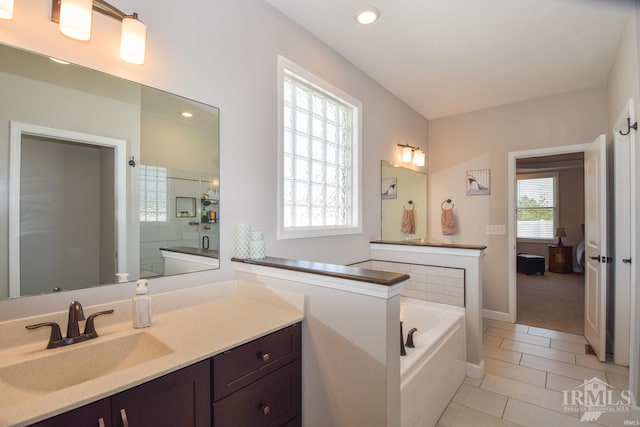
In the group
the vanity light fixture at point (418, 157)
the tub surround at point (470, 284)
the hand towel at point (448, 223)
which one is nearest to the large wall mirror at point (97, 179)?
the tub surround at point (470, 284)

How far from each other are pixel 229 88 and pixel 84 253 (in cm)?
118

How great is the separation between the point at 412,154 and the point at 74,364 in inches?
145

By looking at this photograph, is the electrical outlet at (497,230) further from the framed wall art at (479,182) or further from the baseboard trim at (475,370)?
the baseboard trim at (475,370)

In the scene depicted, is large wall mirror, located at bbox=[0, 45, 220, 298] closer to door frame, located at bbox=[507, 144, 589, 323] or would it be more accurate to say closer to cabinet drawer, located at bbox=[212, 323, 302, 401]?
cabinet drawer, located at bbox=[212, 323, 302, 401]

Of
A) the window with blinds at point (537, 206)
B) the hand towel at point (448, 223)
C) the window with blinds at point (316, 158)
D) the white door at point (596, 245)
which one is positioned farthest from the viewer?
the window with blinds at point (537, 206)

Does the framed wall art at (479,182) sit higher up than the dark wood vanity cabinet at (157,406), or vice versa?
the framed wall art at (479,182)

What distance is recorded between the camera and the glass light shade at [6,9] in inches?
41.6

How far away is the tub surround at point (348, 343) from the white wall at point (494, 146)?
10.6ft

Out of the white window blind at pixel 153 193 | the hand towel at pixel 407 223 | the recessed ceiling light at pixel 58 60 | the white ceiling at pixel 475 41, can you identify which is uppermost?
the white ceiling at pixel 475 41

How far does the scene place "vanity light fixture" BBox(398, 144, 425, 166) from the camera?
12.1 ft

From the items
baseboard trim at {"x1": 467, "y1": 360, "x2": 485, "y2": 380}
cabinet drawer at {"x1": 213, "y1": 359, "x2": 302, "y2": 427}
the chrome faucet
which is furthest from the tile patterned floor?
the chrome faucet

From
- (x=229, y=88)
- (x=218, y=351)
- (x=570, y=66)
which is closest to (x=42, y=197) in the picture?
(x=218, y=351)

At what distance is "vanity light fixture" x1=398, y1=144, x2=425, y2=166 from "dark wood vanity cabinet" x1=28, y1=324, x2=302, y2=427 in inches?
110

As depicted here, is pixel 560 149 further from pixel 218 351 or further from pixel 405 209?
pixel 218 351
